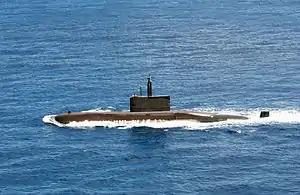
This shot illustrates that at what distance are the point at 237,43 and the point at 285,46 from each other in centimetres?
1271

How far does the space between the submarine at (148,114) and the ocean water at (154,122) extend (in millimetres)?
1157

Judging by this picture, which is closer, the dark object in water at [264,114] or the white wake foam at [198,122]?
the white wake foam at [198,122]

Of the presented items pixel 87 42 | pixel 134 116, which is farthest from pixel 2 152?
pixel 87 42

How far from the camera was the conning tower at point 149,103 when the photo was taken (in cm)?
12781

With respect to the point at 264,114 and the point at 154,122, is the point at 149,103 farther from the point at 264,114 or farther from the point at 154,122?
the point at 264,114

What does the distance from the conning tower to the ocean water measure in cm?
320

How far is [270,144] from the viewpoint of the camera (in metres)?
112

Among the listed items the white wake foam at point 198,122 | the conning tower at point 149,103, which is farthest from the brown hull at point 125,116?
the conning tower at point 149,103

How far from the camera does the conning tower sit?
128 m

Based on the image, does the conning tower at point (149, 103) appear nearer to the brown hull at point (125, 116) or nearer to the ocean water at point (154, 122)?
the brown hull at point (125, 116)

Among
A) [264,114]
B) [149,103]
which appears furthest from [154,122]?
[264,114]

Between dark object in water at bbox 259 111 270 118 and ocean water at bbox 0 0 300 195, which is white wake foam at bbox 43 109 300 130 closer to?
ocean water at bbox 0 0 300 195

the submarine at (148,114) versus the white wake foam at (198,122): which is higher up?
the submarine at (148,114)

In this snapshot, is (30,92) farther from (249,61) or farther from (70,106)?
(249,61)
